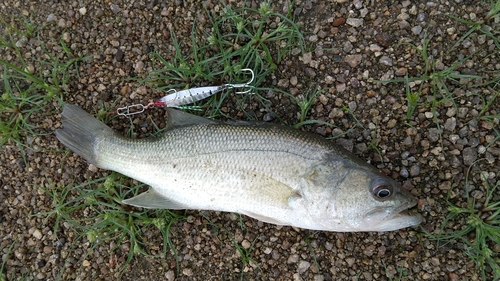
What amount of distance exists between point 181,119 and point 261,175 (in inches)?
36.5

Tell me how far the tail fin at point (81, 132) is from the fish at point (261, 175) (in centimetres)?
8

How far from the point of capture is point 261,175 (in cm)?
306

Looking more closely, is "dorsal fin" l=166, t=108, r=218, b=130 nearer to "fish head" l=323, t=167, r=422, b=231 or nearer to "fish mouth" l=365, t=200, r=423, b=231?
"fish head" l=323, t=167, r=422, b=231

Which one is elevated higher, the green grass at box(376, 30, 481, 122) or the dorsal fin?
the green grass at box(376, 30, 481, 122)

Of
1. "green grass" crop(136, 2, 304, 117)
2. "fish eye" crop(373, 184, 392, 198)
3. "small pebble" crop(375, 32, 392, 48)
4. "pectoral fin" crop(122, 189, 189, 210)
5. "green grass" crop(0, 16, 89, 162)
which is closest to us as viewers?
"fish eye" crop(373, 184, 392, 198)

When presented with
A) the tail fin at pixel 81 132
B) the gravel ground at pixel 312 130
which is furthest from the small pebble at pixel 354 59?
the tail fin at pixel 81 132

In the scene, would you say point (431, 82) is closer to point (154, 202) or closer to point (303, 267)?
point (303, 267)

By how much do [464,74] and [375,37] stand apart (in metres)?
0.87

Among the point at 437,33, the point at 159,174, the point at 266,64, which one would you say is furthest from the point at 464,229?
the point at 159,174

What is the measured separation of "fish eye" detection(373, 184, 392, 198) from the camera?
9.54 feet

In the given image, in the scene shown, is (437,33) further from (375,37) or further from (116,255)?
(116,255)

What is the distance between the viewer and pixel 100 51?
391 cm

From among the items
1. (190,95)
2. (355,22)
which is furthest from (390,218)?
(190,95)

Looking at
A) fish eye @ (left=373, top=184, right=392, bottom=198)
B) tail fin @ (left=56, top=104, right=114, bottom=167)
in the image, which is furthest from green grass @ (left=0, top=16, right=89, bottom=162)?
fish eye @ (left=373, top=184, right=392, bottom=198)
